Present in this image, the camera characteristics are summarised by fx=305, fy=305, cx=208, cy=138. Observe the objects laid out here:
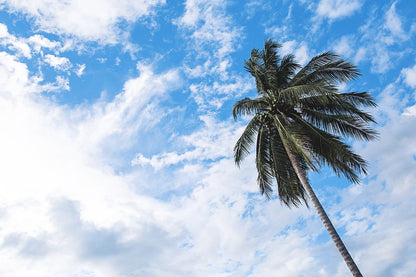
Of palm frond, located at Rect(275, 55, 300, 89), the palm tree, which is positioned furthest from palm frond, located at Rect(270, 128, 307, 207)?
palm frond, located at Rect(275, 55, 300, 89)

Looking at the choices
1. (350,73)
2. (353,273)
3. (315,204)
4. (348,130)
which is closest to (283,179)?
(315,204)

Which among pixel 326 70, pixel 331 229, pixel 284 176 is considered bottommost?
pixel 331 229

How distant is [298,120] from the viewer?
1485 centimetres

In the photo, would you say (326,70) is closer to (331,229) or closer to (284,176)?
(284,176)

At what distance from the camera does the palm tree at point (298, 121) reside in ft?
44.0

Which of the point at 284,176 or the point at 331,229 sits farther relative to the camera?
the point at 284,176

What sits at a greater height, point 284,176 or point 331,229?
point 284,176

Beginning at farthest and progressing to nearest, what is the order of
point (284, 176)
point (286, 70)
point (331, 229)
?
point (286, 70)
point (284, 176)
point (331, 229)

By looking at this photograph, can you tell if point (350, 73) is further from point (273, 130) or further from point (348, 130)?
point (273, 130)

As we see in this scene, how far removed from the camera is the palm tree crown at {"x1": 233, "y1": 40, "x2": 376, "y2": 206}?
44.4ft

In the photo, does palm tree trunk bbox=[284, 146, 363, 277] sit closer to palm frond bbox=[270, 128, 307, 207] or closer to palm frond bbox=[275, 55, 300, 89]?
palm frond bbox=[270, 128, 307, 207]

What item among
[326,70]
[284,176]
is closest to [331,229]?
[284,176]

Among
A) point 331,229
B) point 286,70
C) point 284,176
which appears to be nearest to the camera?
point 331,229

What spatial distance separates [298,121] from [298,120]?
5 centimetres
